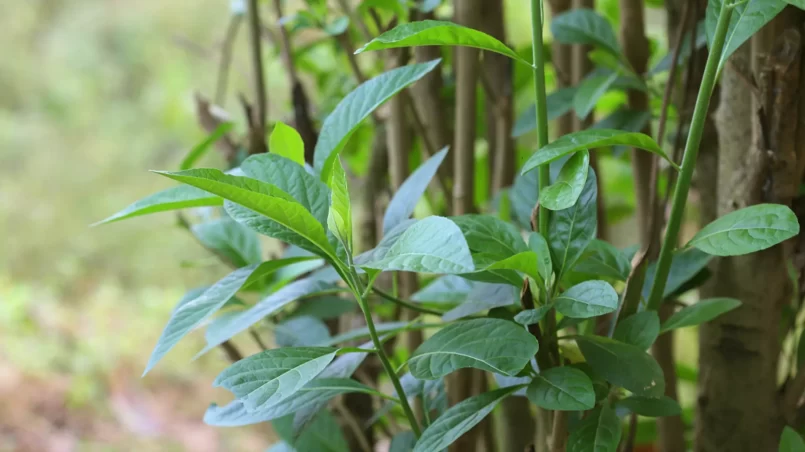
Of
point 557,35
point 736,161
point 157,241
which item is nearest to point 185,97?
point 157,241

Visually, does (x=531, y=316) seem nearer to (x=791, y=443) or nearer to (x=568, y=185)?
(x=568, y=185)

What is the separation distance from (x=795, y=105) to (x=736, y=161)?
2.0 inches

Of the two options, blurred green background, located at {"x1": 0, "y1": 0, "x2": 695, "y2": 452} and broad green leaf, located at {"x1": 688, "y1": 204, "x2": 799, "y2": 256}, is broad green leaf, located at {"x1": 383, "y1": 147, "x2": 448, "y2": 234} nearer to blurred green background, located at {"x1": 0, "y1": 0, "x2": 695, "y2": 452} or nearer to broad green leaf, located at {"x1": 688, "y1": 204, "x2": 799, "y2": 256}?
broad green leaf, located at {"x1": 688, "y1": 204, "x2": 799, "y2": 256}

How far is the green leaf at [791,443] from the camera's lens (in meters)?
0.31

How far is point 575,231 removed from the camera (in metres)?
0.27

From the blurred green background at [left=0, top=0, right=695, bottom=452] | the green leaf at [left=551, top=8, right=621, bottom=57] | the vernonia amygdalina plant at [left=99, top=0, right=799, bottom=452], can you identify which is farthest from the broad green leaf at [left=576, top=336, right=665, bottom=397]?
the blurred green background at [left=0, top=0, right=695, bottom=452]

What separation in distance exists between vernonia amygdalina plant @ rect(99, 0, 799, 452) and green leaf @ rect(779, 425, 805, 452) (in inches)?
3.3

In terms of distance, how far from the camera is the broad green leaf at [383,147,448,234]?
31 centimetres

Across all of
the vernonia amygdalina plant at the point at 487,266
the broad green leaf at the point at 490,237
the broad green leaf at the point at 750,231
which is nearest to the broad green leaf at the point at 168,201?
the vernonia amygdalina plant at the point at 487,266

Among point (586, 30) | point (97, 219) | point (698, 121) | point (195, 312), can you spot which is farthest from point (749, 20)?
point (97, 219)

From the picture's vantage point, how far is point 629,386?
259 mm

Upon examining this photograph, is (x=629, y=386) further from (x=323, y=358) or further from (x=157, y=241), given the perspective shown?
(x=157, y=241)

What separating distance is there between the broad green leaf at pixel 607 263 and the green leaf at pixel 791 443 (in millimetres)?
121

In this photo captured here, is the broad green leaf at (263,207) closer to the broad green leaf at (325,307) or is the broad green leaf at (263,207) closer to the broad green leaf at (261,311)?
the broad green leaf at (261,311)
